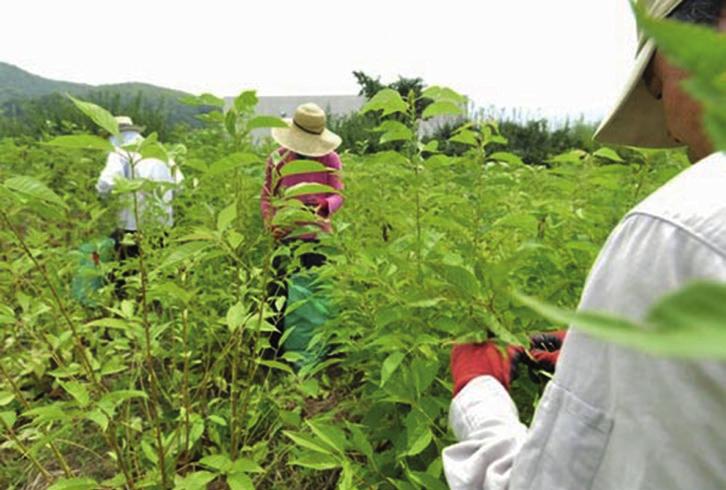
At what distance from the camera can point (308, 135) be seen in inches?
114

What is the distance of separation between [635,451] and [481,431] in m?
0.28

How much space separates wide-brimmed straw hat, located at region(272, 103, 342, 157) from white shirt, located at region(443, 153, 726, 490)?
233 cm

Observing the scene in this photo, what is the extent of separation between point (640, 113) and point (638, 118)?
20 millimetres

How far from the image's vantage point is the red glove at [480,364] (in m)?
0.87

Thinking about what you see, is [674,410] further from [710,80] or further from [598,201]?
[598,201]

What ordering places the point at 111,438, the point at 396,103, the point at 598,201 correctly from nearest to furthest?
the point at 396,103, the point at 111,438, the point at 598,201

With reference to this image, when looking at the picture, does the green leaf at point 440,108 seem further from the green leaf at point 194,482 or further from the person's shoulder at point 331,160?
the person's shoulder at point 331,160

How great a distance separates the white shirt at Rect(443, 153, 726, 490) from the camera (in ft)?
1.49

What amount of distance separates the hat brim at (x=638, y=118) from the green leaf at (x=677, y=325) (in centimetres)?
65

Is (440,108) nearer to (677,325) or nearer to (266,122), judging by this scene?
(266,122)

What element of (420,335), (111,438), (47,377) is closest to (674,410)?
(420,335)

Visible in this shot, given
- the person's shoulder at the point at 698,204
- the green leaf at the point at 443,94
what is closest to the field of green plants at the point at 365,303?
the green leaf at the point at 443,94

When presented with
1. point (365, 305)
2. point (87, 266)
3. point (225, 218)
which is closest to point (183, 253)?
point (225, 218)

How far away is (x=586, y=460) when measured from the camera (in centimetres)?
55
